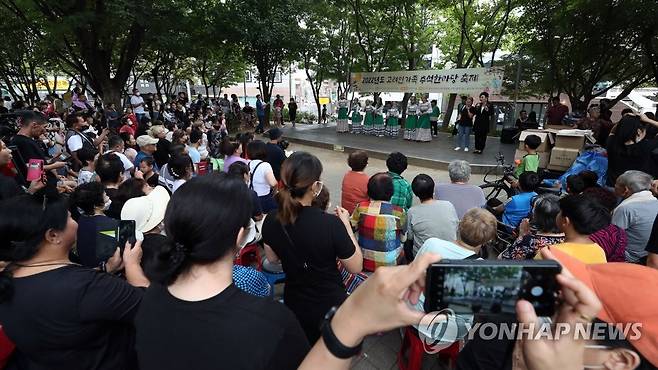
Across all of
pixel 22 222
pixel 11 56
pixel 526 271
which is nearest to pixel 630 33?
pixel 526 271

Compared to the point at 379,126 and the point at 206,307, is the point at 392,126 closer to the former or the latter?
the point at 379,126

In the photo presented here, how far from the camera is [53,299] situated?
118 centimetres

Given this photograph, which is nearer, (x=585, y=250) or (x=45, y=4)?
(x=585, y=250)

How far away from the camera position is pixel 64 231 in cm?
139

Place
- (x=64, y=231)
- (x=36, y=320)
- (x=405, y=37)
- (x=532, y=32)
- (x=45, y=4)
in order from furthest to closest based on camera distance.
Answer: (x=405, y=37) → (x=532, y=32) → (x=45, y=4) → (x=64, y=231) → (x=36, y=320)

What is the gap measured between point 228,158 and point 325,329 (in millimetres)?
3887

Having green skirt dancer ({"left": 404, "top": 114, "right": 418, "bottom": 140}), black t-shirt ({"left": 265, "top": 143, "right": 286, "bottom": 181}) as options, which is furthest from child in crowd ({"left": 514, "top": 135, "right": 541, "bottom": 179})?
green skirt dancer ({"left": 404, "top": 114, "right": 418, "bottom": 140})

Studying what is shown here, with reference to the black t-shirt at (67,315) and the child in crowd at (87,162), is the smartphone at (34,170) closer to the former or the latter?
the child in crowd at (87,162)

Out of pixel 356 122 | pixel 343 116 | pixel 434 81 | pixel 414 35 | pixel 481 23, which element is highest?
pixel 481 23

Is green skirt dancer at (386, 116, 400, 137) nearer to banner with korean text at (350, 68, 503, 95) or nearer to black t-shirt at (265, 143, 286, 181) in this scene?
banner with korean text at (350, 68, 503, 95)

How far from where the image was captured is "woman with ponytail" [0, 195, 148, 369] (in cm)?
118

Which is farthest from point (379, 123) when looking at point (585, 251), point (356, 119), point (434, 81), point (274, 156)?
point (585, 251)

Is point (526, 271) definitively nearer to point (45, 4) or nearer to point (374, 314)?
point (374, 314)

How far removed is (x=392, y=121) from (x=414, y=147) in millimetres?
2498
